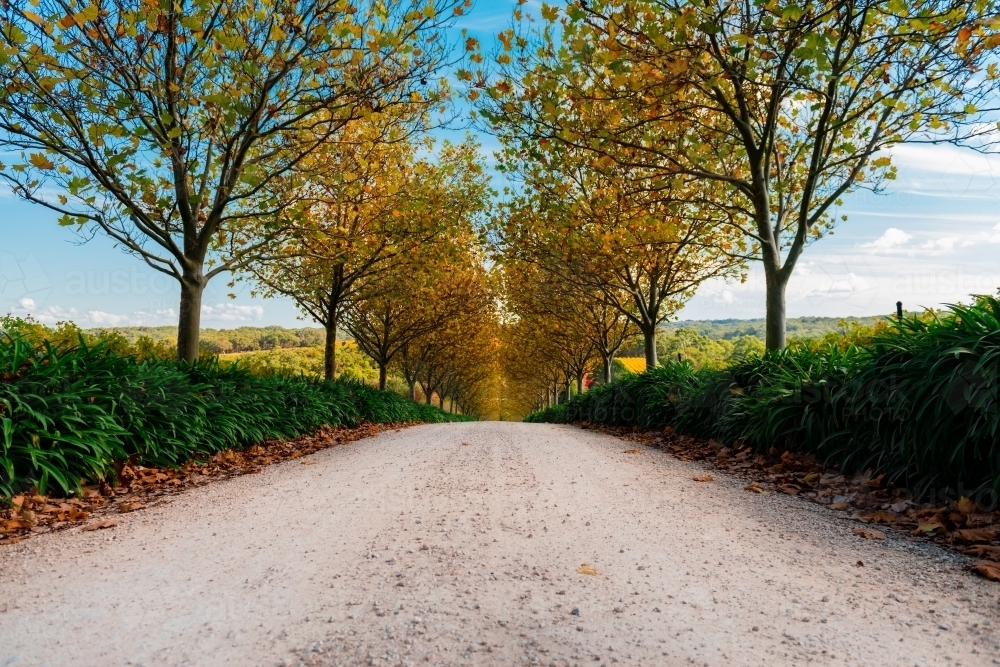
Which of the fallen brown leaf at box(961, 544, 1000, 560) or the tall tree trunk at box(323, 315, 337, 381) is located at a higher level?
the tall tree trunk at box(323, 315, 337, 381)

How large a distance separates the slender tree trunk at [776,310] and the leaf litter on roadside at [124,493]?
22.6 feet

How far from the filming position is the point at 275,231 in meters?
9.52

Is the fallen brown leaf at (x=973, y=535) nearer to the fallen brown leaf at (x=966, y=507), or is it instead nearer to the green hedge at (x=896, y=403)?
the fallen brown leaf at (x=966, y=507)

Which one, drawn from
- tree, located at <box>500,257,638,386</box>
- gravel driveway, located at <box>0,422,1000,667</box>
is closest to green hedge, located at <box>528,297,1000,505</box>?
gravel driveway, located at <box>0,422,1000,667</box>

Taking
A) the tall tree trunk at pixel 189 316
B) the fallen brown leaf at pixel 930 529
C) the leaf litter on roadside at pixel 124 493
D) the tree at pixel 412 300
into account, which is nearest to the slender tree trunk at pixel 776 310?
the fallen brown leaf at pixel 930 529

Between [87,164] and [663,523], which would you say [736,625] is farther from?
[87,164]

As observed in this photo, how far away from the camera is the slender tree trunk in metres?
8.67

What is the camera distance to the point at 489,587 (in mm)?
2541

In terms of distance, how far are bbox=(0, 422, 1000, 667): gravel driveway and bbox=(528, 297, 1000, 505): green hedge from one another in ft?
2.86

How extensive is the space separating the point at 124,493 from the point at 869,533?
19.1 ft

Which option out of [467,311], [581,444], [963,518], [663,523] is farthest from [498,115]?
[467,311]

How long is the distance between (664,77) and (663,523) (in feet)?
17.1

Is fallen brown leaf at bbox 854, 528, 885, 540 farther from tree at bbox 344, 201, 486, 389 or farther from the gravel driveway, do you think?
tree at bbox 344, 201, 486, 389

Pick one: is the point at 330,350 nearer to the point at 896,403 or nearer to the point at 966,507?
the point at 896,403
